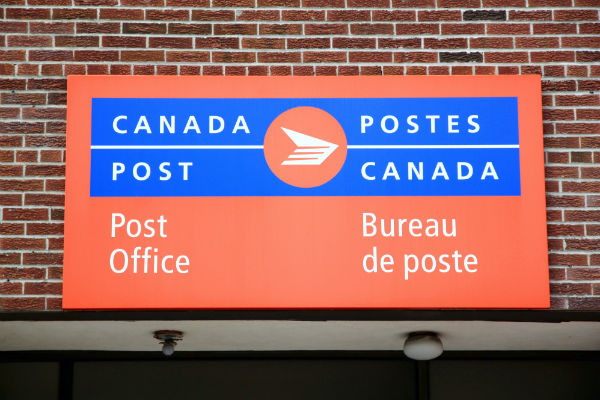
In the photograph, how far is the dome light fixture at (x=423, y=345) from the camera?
592 centimetres

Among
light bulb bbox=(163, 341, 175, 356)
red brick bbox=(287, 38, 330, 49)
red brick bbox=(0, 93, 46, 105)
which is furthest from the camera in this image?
light bulb bbox=(163, 341, 175, 356)

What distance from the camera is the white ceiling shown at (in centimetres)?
566

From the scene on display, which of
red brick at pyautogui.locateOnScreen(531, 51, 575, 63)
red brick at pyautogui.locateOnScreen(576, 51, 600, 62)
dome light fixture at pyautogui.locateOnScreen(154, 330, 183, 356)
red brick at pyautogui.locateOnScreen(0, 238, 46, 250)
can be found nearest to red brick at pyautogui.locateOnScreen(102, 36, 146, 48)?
red brick at pyautogui.locateOnScreen(0, 238, 46, 250)

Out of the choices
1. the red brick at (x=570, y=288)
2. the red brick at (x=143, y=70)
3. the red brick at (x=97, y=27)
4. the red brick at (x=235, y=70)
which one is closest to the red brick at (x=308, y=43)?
the red brick at (x=235, y=70)

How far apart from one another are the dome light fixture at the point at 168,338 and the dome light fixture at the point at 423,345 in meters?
1.59

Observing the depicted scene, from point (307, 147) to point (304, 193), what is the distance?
0.32 metres

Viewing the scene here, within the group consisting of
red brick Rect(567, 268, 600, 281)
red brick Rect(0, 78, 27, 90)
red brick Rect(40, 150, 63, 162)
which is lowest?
red brick Rect(567, 268, 600, 281)

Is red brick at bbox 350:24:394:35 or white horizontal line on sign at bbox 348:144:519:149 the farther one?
red brick at bbox 350:24:394:35

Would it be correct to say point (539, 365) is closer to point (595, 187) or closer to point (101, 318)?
point (595, 187)

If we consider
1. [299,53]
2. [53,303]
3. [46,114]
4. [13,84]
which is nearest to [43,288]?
[53,303]

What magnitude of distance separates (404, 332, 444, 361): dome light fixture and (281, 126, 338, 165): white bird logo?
4.79ft

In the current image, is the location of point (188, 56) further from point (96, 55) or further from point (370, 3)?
point (370, 3)

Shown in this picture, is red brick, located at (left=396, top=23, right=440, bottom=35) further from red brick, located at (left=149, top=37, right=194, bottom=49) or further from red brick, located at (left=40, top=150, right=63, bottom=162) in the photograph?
red brick, located at (left=40, top=150, right=63, bottom=162)

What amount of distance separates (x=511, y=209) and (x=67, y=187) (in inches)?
110
